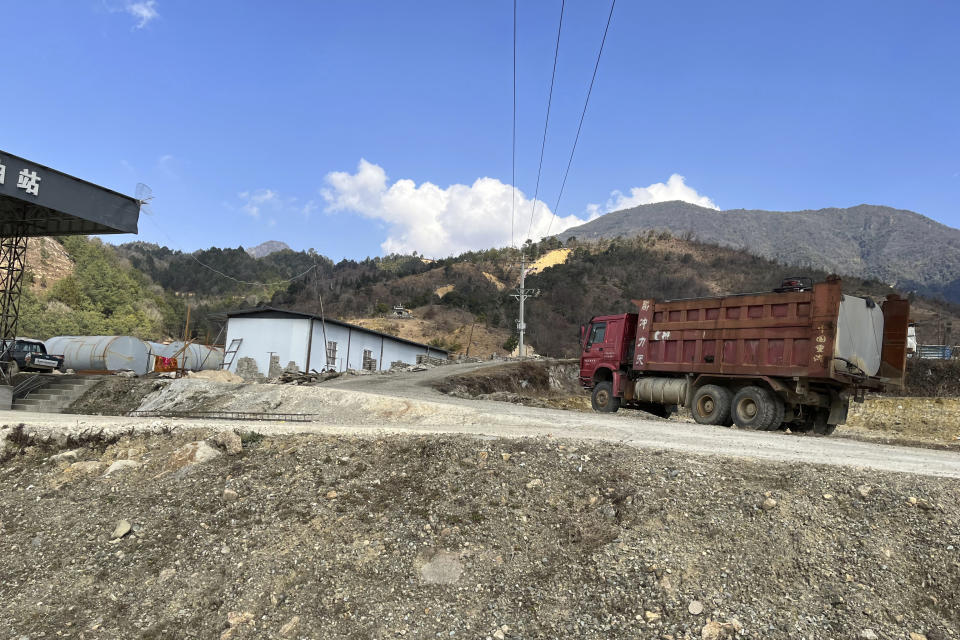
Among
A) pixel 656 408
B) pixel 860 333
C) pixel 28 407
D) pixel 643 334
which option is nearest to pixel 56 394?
pixel 28 407

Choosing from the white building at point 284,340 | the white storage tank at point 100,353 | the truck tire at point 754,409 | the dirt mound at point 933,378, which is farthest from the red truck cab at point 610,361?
the white storage tank at point 100,353

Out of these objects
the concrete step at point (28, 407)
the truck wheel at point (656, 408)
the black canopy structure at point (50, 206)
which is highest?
the black canopy structure at point (50, 206)

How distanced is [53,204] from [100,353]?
19.7 m

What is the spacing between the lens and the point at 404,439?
8852 millimetres

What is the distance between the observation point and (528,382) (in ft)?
123

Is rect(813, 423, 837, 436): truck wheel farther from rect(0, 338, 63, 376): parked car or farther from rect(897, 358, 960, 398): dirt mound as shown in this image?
rect(0, 338, 63, 376): parked car

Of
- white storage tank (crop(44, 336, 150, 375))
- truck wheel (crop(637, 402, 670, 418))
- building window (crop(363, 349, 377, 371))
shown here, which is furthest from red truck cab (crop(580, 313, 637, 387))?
white storage tank (crop(44, 336, 150, 375))

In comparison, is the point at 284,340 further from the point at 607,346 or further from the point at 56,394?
the point at 607,346

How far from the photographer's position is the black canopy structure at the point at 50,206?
62.7ft

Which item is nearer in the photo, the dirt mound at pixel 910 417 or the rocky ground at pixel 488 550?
the rocky ground at pixel 488 550

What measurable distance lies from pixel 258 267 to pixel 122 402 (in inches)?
4381

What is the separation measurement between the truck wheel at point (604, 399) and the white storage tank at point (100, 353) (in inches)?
1248

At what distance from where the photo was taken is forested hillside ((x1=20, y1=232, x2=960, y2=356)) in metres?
65.8

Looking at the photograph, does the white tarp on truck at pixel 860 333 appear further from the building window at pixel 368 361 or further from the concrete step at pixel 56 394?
the building window at pixel 368 361
